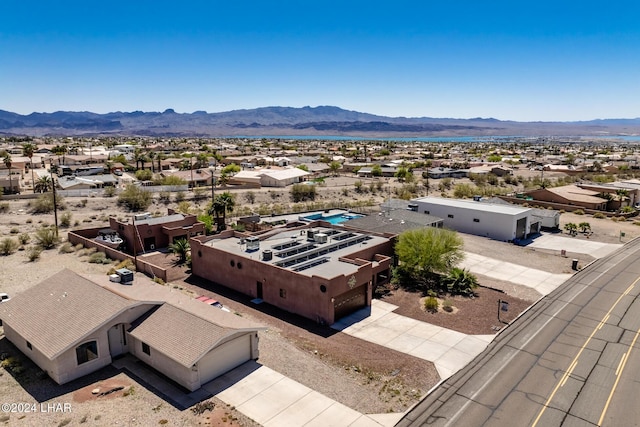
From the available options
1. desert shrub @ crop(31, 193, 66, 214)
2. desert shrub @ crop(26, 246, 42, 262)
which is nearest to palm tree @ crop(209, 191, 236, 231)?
desert shrub @ crop(26, 246, 42, 262)

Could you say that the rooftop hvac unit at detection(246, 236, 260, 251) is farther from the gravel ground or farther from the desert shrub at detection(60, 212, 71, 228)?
the desert shrub at detection(60, 212, 71, 228)

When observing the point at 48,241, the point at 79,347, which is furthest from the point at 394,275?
the point at 48,241

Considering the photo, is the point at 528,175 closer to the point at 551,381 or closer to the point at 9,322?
the point at 551,381

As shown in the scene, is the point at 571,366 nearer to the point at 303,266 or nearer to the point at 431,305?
the point at 431,305

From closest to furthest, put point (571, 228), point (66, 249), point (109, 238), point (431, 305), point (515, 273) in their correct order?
point (431, 305) → point (515, 273) → point (66, 249) → point (109, 238) → point (571, 228)

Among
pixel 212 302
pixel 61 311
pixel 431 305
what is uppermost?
pixel 61 311

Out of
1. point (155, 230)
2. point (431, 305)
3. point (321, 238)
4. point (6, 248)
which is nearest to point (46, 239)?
point (6, 248)
